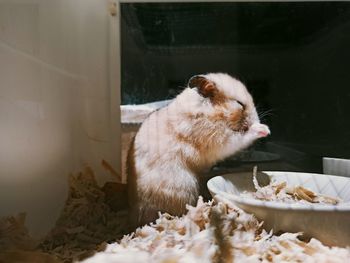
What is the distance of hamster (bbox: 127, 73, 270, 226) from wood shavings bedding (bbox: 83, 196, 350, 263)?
5.3 inches

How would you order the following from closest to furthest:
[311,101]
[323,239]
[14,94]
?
[323,239], [14,94], [311,101]

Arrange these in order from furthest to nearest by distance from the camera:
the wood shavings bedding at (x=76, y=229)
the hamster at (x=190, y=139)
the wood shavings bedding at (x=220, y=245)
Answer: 1. the hamster at (x=190, y=139)
2. the wood shavings bedding at (x=76, y=229)
3. the wood shavings bedding at (x=220, y=245)

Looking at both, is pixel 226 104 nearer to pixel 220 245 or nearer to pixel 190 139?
pixel 190 139

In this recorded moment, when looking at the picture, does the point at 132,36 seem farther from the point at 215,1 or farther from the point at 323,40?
the point at 323,40

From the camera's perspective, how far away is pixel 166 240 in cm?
113

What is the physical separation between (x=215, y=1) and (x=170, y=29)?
174mm

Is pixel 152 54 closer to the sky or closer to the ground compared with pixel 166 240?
closer to the sky

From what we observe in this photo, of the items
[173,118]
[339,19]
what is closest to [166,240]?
[173,118]

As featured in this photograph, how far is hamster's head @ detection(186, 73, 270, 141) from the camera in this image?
131cm

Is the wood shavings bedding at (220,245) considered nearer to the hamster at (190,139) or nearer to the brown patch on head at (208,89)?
the hamster at (190,139)

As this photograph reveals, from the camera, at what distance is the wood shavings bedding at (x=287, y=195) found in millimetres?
1239

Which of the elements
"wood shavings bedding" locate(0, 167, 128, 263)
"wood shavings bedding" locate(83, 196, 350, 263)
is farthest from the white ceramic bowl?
"wood shavings bedding" locate(0, 167, 128, 263)

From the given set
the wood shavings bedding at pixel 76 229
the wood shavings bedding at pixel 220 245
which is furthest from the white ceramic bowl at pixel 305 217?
the wood shavings bedding at pixel 76 229

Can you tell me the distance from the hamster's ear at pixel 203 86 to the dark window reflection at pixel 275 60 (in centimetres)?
4
